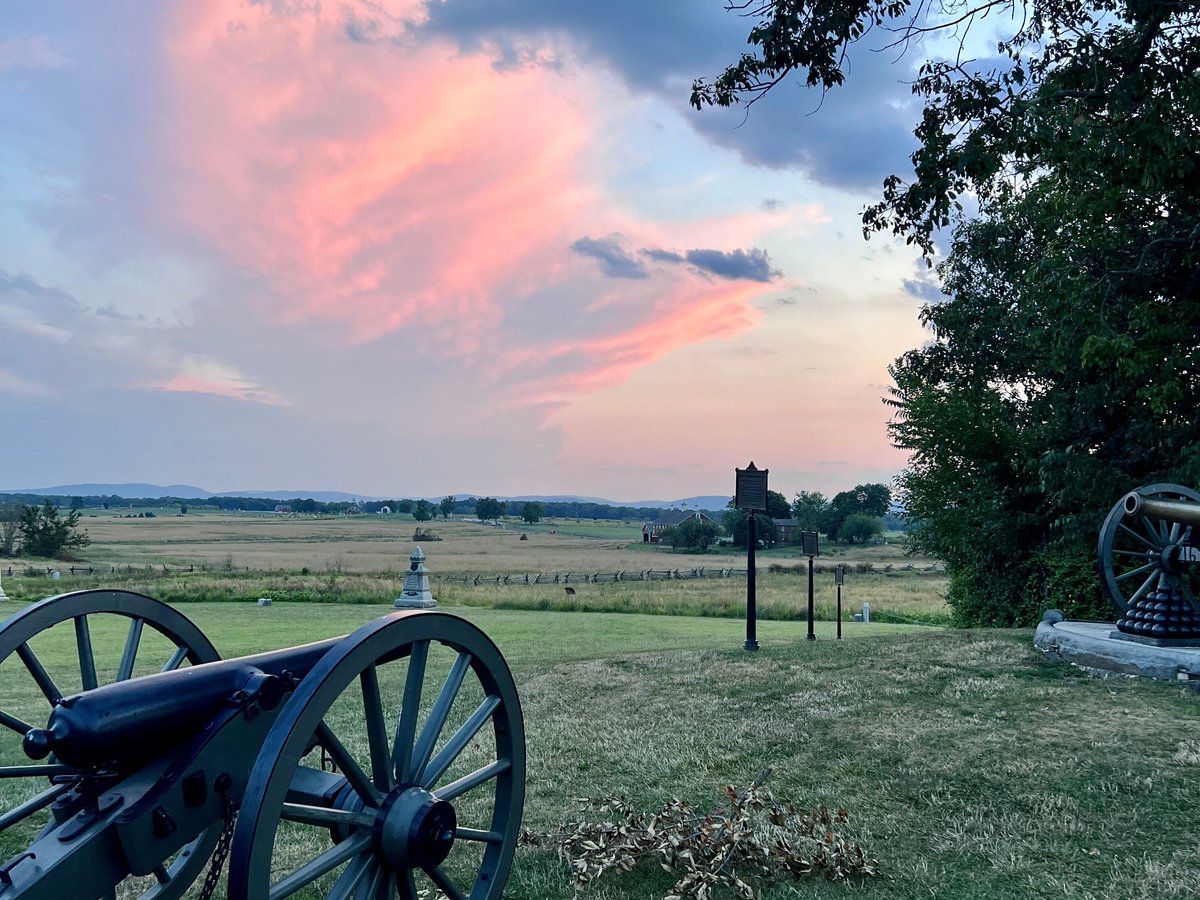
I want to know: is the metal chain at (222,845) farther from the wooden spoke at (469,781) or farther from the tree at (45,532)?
the tree at (45,532)

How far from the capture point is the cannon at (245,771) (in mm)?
2768

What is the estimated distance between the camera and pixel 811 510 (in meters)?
105

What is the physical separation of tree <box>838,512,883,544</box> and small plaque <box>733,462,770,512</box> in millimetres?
87299

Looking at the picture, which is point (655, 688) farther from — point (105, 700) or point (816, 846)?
point (105, 700)

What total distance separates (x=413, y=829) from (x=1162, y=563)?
10330 millimetres

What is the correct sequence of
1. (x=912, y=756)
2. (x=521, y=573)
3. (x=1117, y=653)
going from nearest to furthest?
(x=912, y=756), (x=1117, y=653), (x=521, y=573)

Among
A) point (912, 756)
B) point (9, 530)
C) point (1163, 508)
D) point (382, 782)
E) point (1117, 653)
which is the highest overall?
point (1163, 508)

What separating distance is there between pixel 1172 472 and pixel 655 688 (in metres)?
8.91

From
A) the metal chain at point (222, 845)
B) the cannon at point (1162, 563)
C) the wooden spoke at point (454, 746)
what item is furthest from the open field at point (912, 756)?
the metal chain at point (222, 845)

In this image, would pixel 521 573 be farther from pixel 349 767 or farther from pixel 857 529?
pixel 857 529

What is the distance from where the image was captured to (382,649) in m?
3.14

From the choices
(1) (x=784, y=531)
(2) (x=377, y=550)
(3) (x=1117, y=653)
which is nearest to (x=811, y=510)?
(1) (x=784, y=531)

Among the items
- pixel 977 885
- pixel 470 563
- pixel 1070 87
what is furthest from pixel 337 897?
pixel 470 563

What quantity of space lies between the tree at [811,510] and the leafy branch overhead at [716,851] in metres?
94.5
